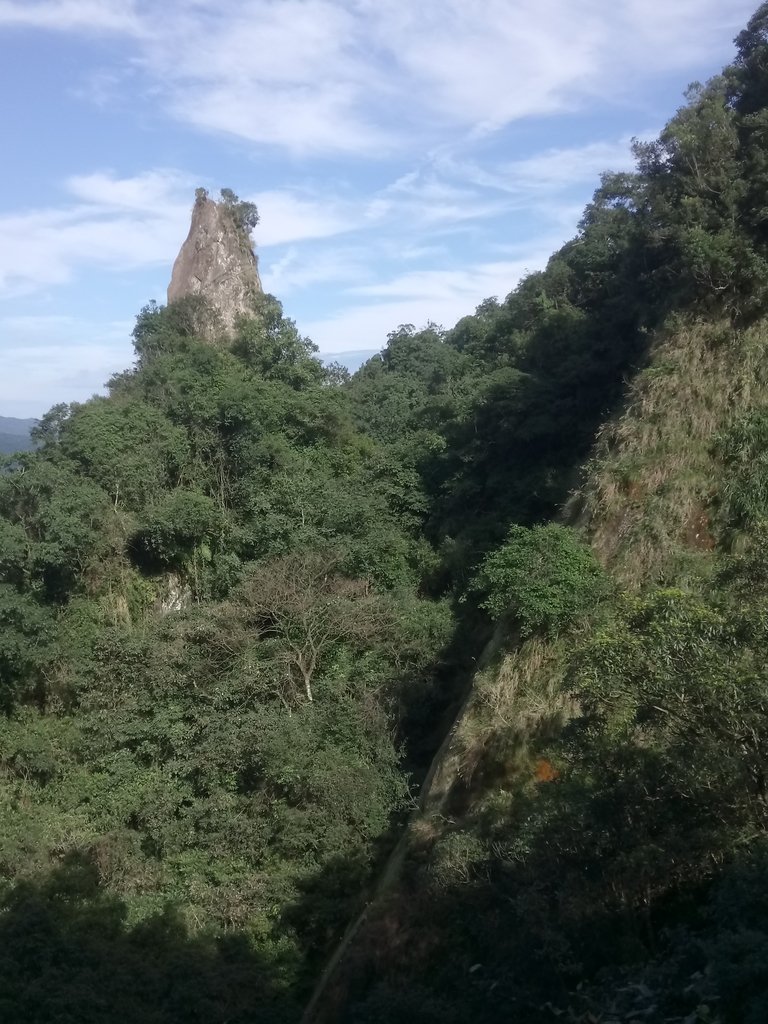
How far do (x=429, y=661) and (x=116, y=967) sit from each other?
728cm

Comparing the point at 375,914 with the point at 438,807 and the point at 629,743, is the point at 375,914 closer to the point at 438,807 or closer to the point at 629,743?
the point at 438,807

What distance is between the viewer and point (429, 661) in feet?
53.8

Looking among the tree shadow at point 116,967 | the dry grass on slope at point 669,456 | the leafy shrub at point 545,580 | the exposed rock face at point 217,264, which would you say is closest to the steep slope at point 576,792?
the dry grass on slope at point 669,456

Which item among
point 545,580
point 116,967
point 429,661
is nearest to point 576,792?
point 545,580

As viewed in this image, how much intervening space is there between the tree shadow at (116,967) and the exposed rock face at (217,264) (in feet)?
62.7

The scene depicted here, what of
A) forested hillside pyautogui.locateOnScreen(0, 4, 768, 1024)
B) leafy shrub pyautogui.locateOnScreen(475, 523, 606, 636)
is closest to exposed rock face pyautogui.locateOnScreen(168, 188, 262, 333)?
forested hillside pyautogui.locateOnScreen(0, 4, 768, 1024)

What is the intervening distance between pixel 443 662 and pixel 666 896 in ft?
29.1

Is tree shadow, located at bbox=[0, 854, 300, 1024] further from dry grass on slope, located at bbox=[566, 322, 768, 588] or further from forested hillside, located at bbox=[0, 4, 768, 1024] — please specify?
dry grass on slope, located at bbox=[566, 322, 768, 588]

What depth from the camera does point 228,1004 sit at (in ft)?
34.7

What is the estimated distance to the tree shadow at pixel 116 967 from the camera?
9.65m

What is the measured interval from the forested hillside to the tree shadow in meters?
0.05

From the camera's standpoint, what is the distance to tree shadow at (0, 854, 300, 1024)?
31.7 ft

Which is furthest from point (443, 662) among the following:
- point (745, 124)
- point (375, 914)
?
point (745, 124)

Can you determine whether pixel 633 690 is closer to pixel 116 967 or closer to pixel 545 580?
pixel 545 580
